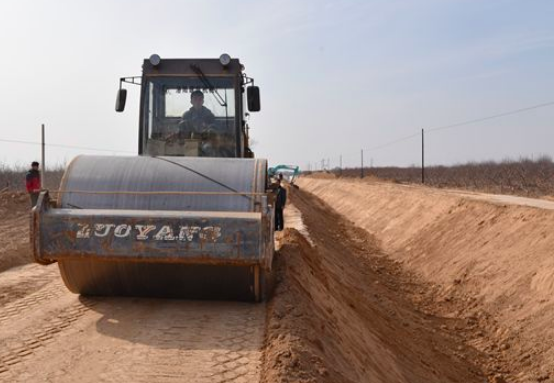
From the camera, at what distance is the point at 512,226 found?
1365 cm

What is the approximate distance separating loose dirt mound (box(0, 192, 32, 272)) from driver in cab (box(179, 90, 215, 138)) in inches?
168

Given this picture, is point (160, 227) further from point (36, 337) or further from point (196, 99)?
point (196, 99)

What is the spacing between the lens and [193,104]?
8.88 metres

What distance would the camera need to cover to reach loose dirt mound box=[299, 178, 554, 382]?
917cm

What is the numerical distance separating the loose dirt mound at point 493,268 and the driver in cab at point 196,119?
5.46 metres

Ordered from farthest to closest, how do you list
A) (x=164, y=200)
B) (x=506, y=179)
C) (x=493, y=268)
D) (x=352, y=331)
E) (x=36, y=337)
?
1. (x=506, y=179)
2. (x=493, y=268)
3. (x=352, y=331)
4. (x=164, y=200)
5. (x=36, y=337)

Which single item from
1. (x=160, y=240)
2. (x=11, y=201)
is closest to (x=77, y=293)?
(x=160, y=240)

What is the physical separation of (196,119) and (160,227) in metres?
3.18

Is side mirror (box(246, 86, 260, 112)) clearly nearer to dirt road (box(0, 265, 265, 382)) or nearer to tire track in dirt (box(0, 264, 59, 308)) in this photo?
dirt road (box(0, 265, 265, 382))

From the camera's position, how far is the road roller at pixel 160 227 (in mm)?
5922

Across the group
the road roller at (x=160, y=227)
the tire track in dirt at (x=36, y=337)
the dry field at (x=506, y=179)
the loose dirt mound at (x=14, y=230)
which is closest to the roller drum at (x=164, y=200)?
the road roller at (x=160, y=227)

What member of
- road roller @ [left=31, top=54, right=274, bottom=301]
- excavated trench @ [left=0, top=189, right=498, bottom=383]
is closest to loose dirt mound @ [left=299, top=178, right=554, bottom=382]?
excavated trench @ [left=0, top=189, right=498, bottom=383]

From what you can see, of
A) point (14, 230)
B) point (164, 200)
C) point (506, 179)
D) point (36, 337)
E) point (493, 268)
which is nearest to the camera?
point (36, 337)

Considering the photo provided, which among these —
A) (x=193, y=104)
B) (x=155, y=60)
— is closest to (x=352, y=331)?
(x=193, y=104)
